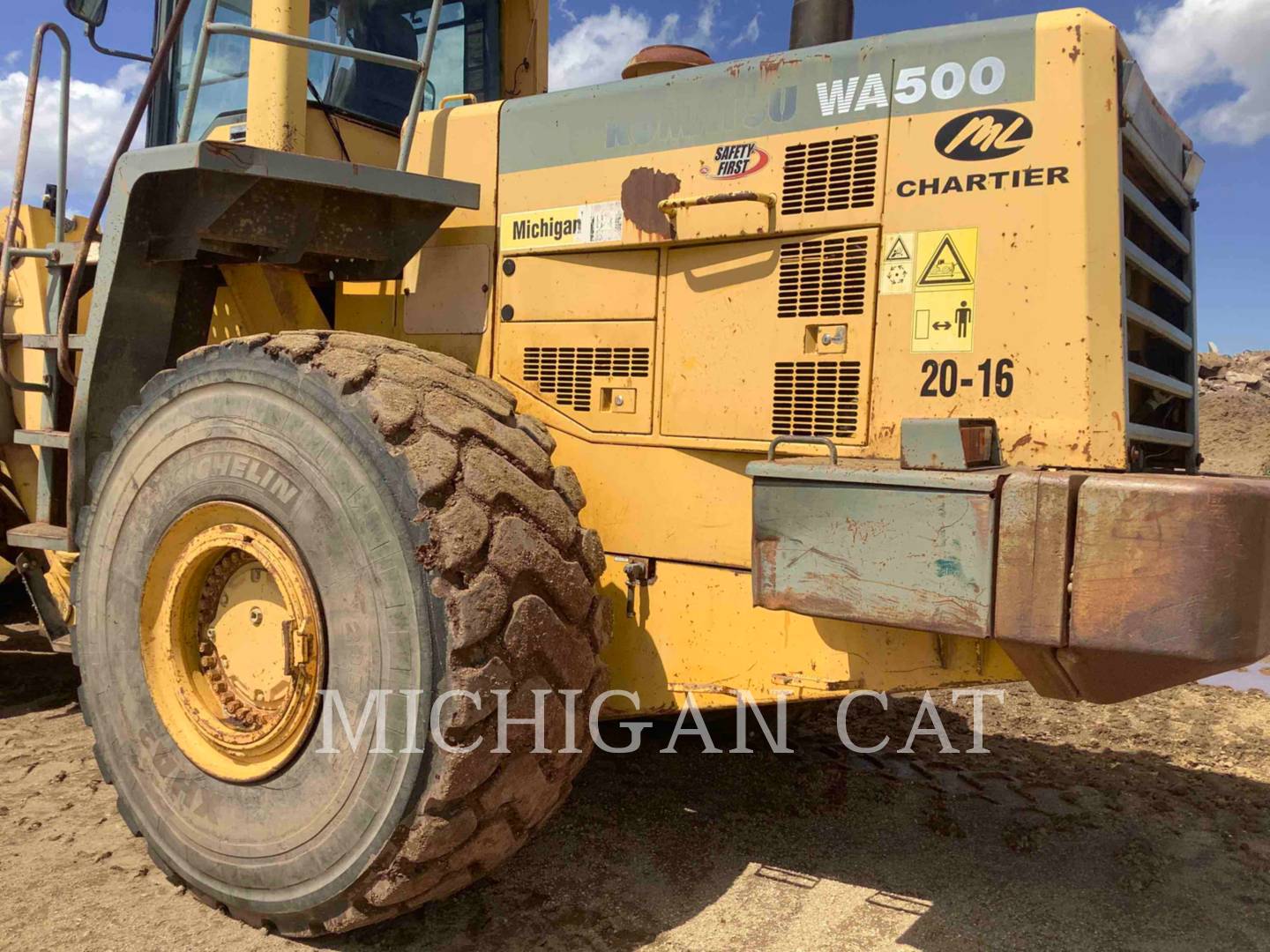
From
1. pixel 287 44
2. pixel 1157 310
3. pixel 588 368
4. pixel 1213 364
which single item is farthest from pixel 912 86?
pixel 1213 364

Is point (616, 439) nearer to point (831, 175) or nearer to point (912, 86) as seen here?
point (831, 175)

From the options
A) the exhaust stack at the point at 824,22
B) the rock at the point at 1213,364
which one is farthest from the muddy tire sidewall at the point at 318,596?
the rock at the point at 1213,364

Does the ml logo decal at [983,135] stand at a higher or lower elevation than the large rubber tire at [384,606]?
higher

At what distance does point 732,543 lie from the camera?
3.11 m

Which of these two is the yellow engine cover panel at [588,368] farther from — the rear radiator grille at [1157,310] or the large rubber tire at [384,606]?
the rear radiator grille at [1157,310]

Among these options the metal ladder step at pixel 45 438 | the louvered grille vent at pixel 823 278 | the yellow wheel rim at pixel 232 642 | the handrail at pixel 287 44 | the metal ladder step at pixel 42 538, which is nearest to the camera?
the yellow wheel rim at pixel 232 642

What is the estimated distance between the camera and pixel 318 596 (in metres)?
2.81

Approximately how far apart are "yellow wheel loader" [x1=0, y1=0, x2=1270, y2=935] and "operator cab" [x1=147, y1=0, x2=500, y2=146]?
14.1 inches

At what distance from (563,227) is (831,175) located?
0.87m

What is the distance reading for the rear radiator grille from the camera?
114 inches

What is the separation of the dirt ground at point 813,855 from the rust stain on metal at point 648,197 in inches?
75.7

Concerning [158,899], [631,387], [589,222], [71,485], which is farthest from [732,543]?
[71,485]

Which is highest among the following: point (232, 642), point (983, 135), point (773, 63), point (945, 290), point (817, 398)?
point (773, 63)

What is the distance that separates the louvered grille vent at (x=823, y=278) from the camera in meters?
2.95
